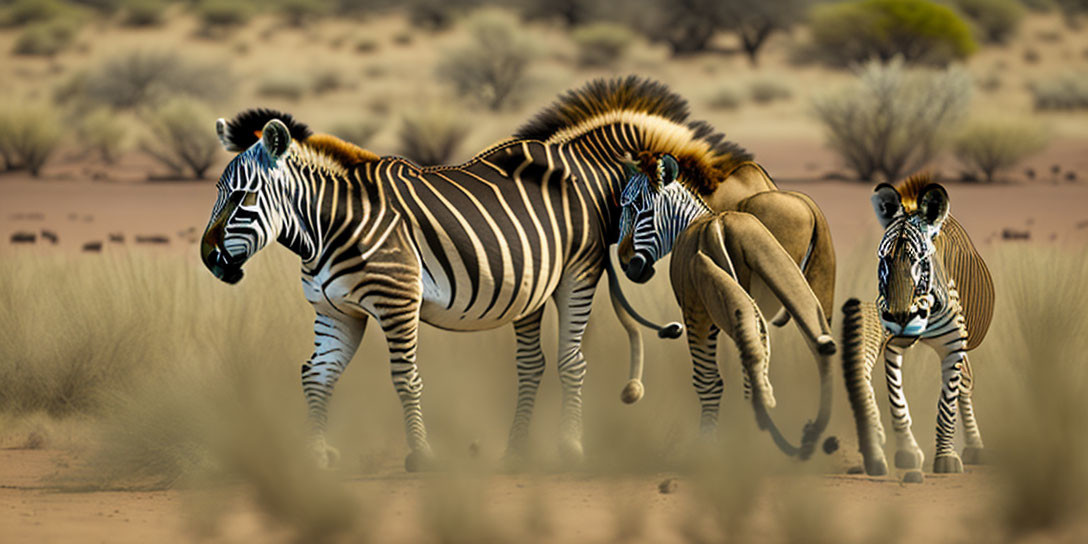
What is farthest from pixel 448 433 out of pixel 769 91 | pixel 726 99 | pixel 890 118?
pixel 769 91

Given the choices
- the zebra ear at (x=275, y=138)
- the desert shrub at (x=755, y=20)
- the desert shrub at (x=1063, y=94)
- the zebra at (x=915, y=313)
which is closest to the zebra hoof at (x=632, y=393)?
the zebra at (x=915, y=313)

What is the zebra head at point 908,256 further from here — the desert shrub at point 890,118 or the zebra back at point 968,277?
the desert shrub at point 890,118

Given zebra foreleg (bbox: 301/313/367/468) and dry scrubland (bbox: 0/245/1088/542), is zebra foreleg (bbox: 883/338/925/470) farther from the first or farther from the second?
zebra foreleg (bbox: 301/313/367/468)

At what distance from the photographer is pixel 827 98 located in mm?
27391

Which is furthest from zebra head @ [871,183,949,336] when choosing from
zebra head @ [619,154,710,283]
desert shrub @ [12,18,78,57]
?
desert shrub @ [12,18,78,57]

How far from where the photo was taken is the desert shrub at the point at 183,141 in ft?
86.7

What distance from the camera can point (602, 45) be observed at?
146 ft

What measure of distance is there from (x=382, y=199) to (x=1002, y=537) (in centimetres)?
384

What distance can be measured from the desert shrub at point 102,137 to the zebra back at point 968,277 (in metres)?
23.4

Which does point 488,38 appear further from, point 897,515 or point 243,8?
point 897,515

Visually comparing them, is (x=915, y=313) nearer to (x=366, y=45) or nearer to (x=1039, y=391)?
(x=1039, y=391)

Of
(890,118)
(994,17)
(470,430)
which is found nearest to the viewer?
(470,430)

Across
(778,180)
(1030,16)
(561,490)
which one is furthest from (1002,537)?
(1030,16)

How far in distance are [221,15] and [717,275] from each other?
42.0 meters
